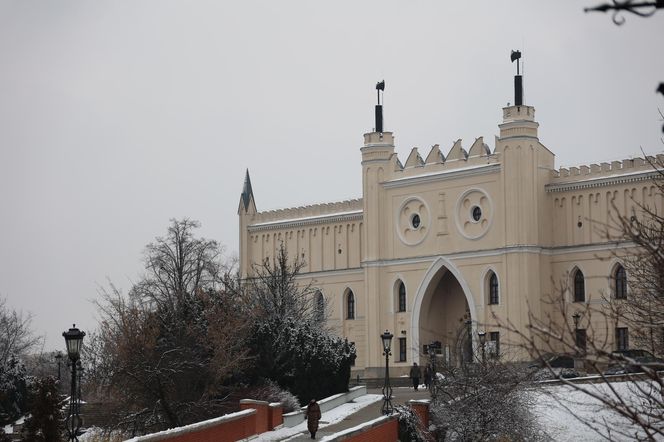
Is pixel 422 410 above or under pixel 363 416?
above

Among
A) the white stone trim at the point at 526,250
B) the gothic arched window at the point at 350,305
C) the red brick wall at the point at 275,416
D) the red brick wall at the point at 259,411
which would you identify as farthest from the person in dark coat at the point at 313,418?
the gothic arched window at the point at 350,305

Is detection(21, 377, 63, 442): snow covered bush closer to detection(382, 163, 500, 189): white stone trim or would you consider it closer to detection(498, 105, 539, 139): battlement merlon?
detection(498, 105, 539, 139): battlement merlon

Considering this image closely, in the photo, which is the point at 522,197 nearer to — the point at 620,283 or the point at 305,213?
the point at 620,283

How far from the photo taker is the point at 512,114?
5609 centimetres

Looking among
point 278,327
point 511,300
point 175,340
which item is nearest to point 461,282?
point 511,300

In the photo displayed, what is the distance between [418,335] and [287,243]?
12260 mm

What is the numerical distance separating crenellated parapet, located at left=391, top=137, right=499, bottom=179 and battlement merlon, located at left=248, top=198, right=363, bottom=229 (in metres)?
4.20

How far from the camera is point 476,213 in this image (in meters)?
58.1

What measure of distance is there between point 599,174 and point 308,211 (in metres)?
18.5

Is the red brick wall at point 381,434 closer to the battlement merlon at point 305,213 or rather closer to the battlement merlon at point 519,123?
the battlement merlon at point 519,123

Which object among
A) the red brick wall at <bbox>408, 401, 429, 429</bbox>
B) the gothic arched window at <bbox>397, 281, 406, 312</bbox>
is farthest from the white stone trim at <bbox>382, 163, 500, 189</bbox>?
the red brick wall at <bbox>408, 401, 429, 429</bbox>

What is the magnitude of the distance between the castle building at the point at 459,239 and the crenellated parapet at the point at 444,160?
59mm

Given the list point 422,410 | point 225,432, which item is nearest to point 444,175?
point 422,410

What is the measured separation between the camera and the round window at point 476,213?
57.9 metres
